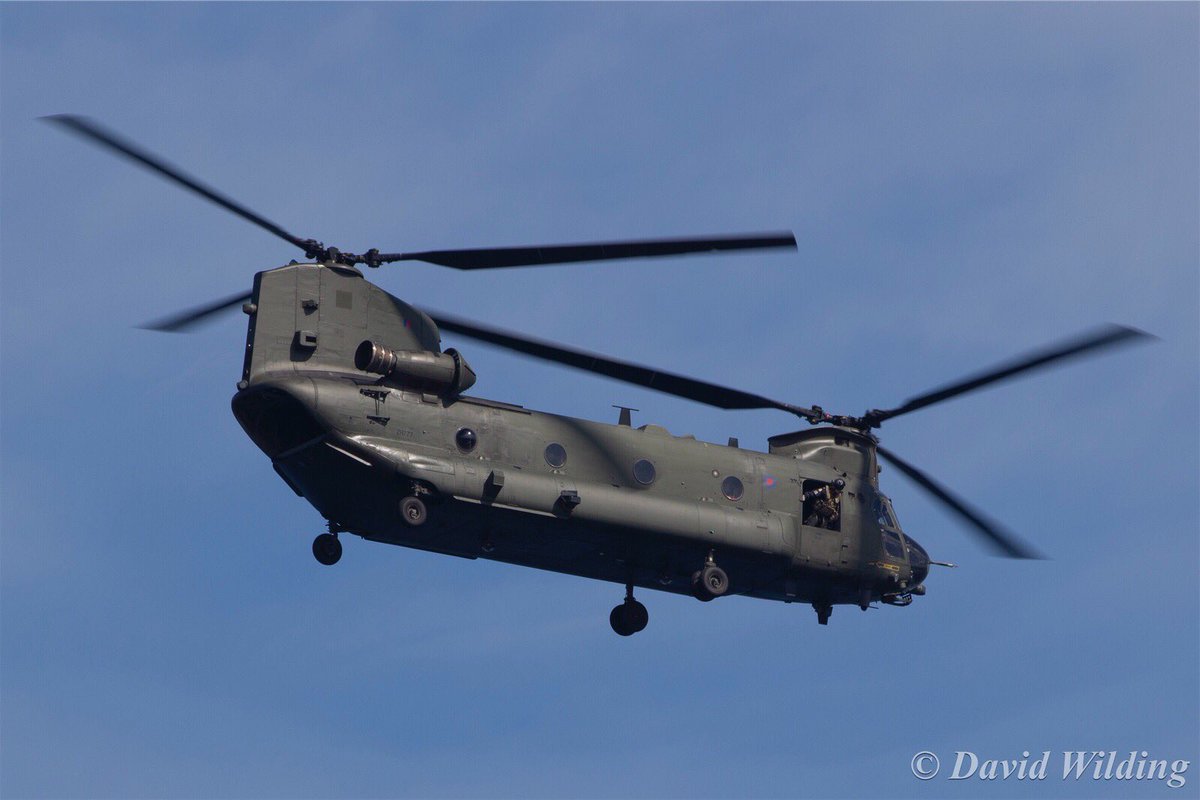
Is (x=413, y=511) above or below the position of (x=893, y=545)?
below

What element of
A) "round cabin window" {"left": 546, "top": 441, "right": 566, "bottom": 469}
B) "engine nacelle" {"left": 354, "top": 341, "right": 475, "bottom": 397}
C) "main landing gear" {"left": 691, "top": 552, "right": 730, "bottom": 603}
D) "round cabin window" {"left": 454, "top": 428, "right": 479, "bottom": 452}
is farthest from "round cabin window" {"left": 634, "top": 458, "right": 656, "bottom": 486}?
"engine nacelle" {"left": 354, "top": 341, "right": 475, "bottom": 397}

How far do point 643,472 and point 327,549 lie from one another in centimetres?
665

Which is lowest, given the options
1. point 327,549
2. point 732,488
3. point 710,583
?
point 327,549

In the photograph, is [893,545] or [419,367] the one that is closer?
[419,367]

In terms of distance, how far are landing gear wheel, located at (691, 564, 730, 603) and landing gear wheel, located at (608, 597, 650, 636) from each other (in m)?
1.93

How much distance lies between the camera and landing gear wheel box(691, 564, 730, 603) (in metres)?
38.7

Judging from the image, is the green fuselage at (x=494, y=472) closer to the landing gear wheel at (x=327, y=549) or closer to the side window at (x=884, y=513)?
the landing gear wheel at (x=327, y=549)

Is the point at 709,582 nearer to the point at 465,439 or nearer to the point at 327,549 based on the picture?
the point at 465,439

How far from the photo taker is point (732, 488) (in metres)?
39.9

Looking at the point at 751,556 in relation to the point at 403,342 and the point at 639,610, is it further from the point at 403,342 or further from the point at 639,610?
the point at 403,342

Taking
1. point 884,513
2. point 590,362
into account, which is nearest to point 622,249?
point 590,362

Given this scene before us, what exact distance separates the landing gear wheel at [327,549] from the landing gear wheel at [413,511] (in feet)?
6.35

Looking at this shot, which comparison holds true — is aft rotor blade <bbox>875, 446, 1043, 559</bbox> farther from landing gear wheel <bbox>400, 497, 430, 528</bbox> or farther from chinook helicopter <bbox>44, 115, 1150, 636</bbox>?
landing gear wheel <bbox>400, 497, 430, 528</bbox>

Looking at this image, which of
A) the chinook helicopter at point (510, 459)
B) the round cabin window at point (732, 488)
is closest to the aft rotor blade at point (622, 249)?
the chinook helicopter at point (510, 459)
